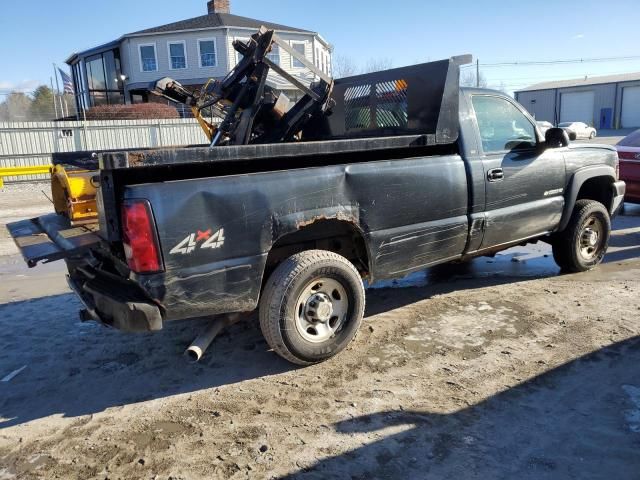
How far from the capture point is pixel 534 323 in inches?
182

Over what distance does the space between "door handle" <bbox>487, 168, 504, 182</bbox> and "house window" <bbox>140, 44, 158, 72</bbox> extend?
103 feet

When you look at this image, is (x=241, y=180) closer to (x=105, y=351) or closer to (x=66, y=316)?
(x=105, y=351)

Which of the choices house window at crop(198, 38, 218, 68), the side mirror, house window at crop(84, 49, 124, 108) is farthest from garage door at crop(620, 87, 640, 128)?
the side mirror

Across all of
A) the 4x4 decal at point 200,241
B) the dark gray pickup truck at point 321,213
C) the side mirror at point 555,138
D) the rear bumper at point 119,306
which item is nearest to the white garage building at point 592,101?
the side mirror at point 555,138

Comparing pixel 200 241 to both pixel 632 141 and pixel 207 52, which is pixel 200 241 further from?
pixel 207 52

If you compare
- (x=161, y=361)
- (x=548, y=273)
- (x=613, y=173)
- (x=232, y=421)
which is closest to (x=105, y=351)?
(x=161, y=361)

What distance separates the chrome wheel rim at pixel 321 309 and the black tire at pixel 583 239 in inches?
125

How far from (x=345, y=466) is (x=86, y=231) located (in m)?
2.86

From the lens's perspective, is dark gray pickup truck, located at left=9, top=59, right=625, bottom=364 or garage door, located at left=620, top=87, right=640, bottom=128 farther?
garage door, located at left=620, top=87, right=640, bottom=128

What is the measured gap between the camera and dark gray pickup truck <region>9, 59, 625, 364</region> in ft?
10.6

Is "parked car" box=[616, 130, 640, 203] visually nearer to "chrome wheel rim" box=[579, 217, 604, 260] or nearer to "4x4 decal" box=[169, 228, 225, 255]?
"chrome wheel rim" box=[579, 217, 604, 260]

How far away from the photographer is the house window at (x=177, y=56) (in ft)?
106

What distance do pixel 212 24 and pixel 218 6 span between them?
409 cm

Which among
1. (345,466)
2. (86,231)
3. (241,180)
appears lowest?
(345,466)
